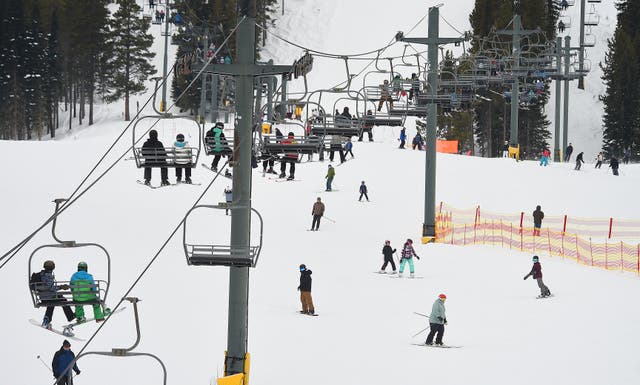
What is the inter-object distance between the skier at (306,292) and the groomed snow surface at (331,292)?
1.01ft

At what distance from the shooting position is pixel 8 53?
73438 mm

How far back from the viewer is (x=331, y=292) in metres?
26.0

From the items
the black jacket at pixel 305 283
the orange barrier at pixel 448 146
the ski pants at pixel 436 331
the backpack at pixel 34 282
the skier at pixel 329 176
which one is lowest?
the ski pants at pixel 436 331

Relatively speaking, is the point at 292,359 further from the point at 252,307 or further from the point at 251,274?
the point at 251,274

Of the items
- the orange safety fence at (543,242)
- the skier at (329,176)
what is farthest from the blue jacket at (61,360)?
the skier at (329,176)

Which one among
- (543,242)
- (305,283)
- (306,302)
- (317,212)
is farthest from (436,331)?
(543,242)

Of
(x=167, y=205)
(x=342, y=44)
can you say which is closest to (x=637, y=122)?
(x=342, y=44)

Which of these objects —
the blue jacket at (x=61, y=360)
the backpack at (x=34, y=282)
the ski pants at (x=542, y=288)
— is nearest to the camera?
the backpack at (x=34, y=282)

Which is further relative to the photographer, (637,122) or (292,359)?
(637,122)

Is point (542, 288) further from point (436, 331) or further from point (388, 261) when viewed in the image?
point (436, 331)

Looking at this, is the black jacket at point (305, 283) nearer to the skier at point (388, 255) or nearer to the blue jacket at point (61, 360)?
the skier at point (388, 255)

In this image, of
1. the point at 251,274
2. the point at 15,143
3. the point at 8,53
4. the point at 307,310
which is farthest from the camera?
the point at 8,53

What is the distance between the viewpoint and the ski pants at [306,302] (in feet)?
75.9

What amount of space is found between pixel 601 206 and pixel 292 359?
82.3ft
